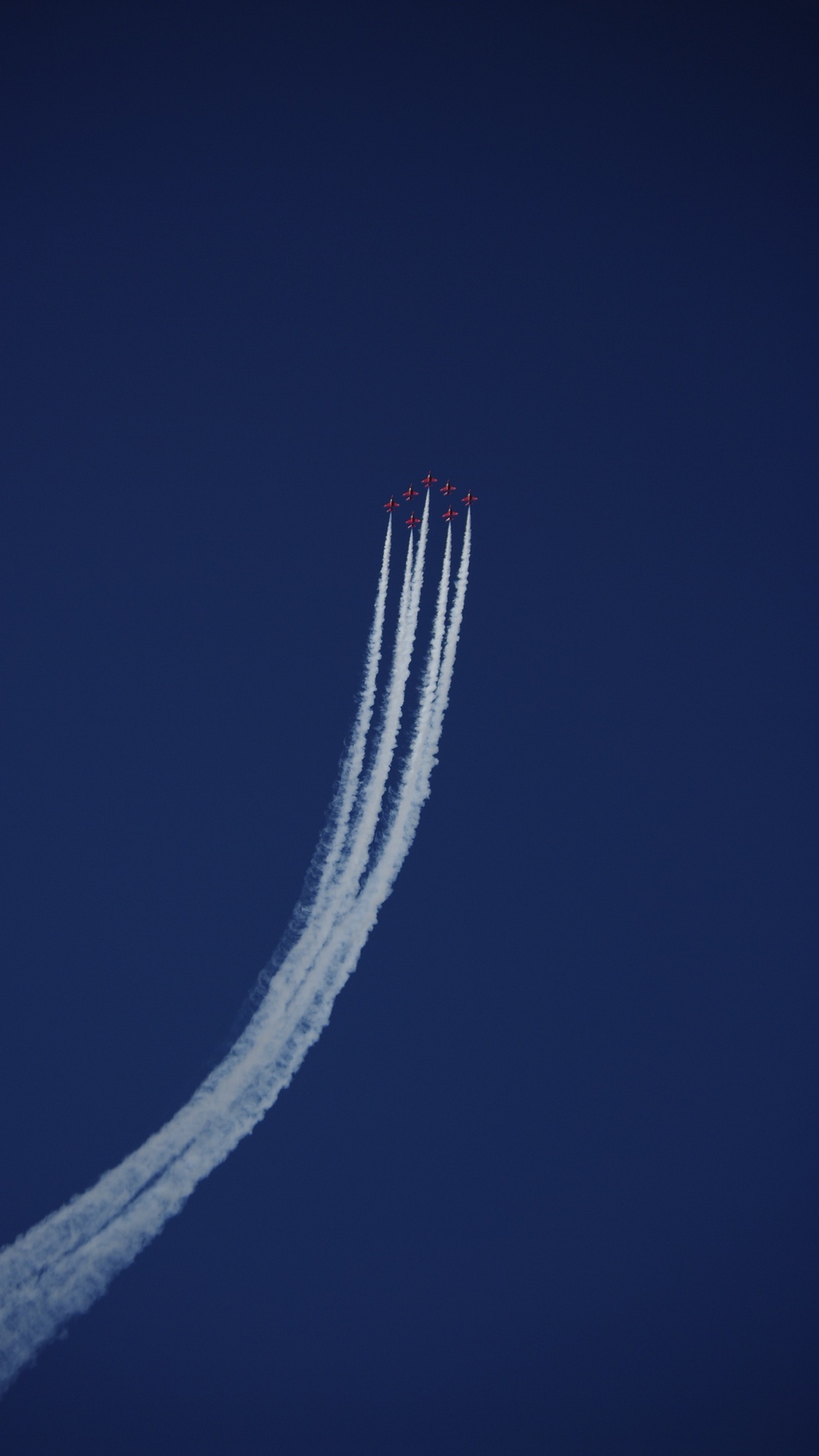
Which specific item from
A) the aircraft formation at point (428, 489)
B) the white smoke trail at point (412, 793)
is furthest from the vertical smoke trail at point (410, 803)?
the aircraft formation at point (428, 489)

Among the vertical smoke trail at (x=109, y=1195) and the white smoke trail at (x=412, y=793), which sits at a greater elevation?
the white smoke trail at (x=412, y=793)

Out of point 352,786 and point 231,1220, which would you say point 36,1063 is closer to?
point 231,1220

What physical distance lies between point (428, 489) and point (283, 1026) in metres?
6.80

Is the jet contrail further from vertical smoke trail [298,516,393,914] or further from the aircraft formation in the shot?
the aircraft formation

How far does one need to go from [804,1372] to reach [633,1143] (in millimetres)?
2970

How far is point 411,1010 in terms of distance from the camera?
1137 centimetres

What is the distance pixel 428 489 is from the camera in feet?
41.7

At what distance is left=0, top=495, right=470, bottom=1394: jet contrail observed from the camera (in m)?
10.6

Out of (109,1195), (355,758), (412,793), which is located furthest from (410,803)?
(109,1195)

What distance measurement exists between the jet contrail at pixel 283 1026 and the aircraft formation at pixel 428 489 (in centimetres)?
53

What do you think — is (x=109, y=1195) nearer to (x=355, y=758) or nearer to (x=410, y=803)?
(x=410, y=803)

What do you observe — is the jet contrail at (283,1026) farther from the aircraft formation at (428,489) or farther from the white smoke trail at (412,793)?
the aircraft formation at (428,489)

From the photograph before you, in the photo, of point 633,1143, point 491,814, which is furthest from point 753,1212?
point 491,814

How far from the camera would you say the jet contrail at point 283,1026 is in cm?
1056
